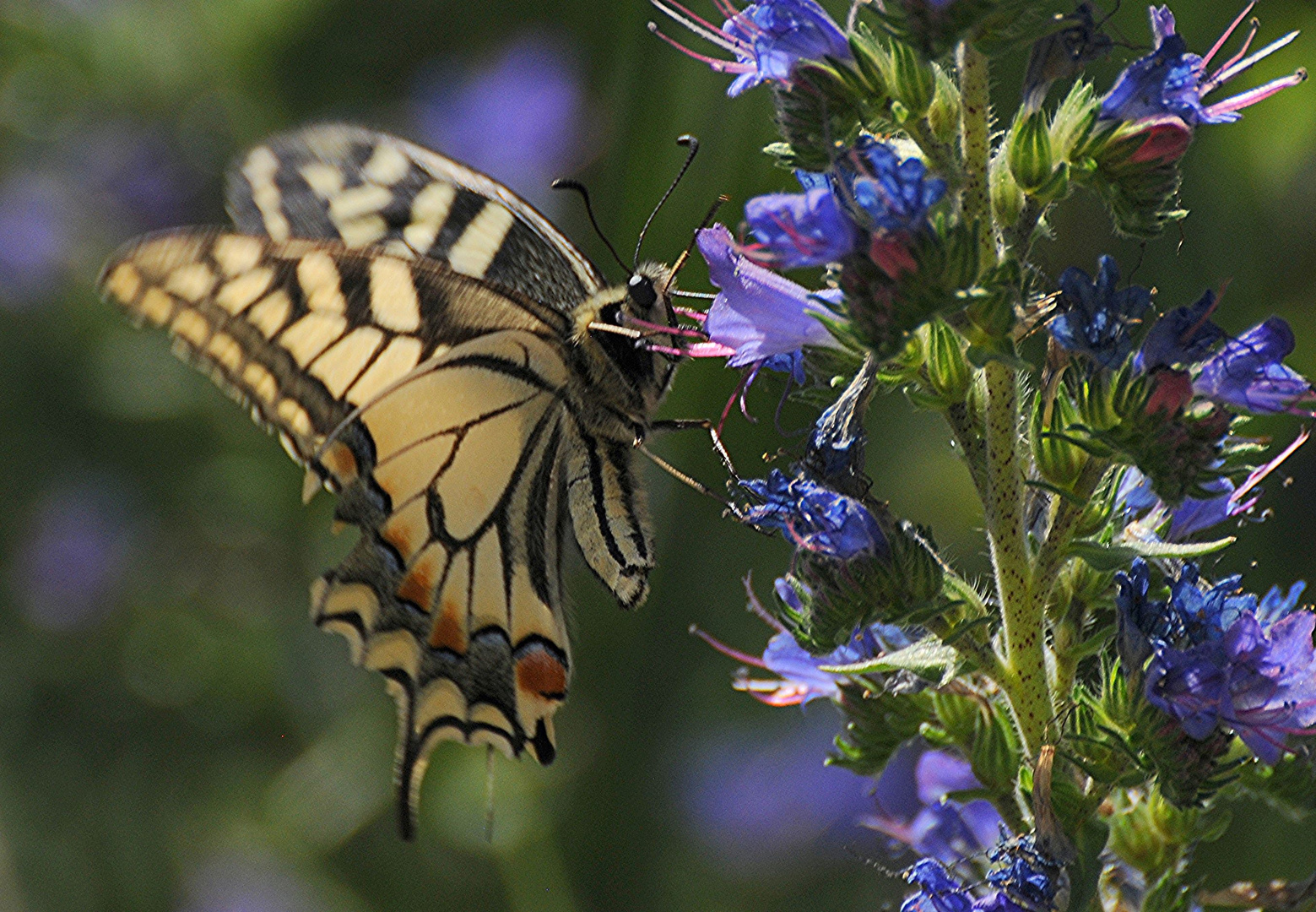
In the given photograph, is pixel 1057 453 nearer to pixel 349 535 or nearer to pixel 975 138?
pixel 975 138

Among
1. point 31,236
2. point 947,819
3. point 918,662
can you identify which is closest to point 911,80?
point 918,662

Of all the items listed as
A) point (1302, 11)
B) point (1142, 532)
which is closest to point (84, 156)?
point (1302, 11)

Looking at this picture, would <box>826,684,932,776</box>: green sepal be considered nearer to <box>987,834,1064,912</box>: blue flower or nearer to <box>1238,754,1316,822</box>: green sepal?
<box>987,834,1064,912</box>: blue flower

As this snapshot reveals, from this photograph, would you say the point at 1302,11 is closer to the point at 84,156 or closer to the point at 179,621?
the point at 179,621

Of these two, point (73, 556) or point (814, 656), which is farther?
point (73, 556)

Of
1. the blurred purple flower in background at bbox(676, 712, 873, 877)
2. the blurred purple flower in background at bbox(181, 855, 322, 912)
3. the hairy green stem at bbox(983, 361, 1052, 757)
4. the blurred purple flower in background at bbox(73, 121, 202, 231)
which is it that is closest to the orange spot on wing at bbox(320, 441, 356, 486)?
the hairy green stem at bbox(983, 361, 1052, 757)
